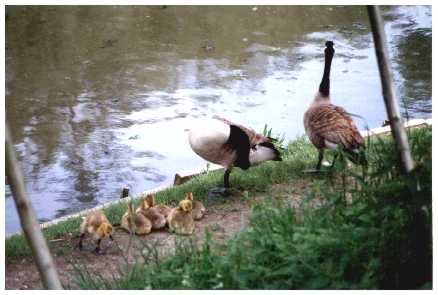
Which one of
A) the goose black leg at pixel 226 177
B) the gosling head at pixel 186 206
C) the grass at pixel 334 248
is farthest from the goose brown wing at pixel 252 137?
the grass at pixel 334 248

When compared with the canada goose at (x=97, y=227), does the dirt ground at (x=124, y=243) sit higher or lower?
lower

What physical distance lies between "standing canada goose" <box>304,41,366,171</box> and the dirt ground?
1.39ft

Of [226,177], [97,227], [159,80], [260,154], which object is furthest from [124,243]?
[159,80]

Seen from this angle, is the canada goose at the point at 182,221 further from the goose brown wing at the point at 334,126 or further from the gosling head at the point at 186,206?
the goose brown wing at the point at 334,126

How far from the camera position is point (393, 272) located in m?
3.16

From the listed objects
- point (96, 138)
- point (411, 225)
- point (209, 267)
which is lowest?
point (96, 138)

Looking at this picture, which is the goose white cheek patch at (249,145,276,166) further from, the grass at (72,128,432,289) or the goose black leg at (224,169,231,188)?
the grass at (72,128,432,289)

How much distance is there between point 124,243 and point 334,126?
1.76 metres

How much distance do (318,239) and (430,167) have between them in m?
0.63

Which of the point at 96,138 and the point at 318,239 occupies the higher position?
the point at 318,239

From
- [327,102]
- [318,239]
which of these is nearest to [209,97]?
[327,102]

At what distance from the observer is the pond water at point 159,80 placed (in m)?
7.29

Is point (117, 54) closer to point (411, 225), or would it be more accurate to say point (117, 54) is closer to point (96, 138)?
point (96, 138)

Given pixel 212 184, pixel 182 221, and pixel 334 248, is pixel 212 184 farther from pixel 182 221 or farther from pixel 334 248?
pixel 334 248
